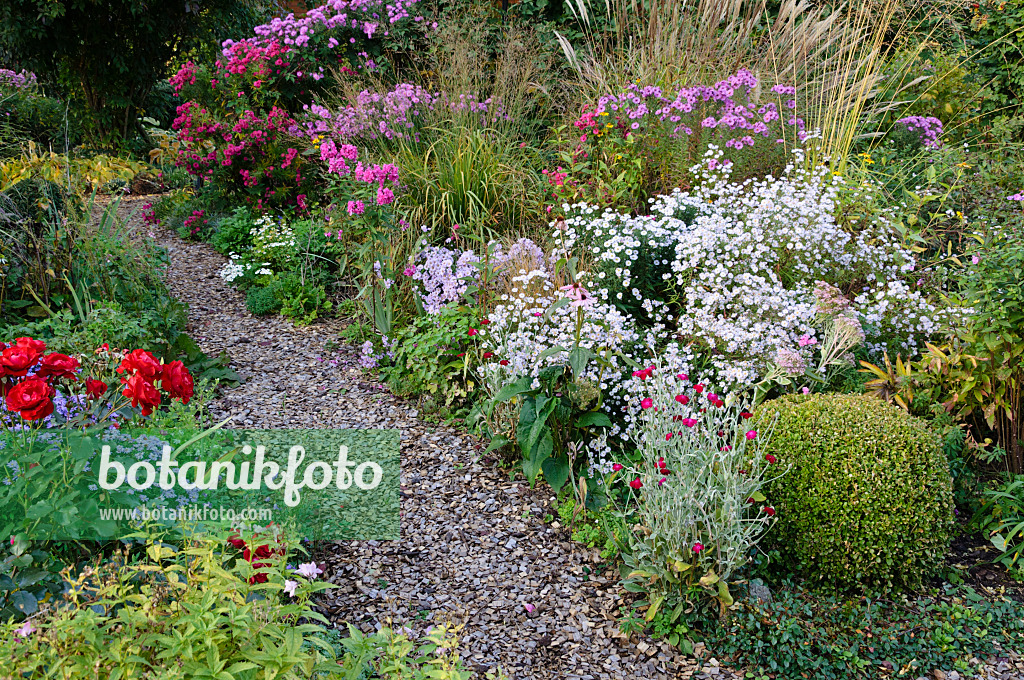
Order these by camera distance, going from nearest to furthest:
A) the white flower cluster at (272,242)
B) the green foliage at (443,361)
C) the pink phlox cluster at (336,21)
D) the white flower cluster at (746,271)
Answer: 1. the white flower cluster at (746,271)
2. the green foliage at (443,361)
3. the white flower cluster at (272,242)
4. the pink phlox cluster at (336,21)

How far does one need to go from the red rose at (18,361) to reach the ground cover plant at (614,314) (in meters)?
0.07

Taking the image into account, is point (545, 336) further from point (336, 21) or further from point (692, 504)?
point (336, 21)

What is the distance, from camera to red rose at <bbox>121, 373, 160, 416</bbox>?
7.87 feet

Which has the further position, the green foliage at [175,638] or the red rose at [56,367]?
the red rose at [56,367]

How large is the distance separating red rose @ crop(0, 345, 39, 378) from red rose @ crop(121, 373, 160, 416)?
0.91 ft

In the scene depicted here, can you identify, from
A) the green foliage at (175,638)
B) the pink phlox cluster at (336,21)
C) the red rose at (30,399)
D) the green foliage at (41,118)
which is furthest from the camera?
the green foliage at (41,118)

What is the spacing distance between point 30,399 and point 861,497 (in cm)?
269

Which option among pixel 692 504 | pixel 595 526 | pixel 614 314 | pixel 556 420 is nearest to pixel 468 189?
pixel 614 314

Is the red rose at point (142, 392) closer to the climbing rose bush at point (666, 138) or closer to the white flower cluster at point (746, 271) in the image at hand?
the white flower cluster at point (746, 271)

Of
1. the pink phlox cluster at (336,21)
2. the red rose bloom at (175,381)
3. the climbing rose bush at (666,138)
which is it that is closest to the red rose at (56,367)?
the red rose bloom at (175,381)

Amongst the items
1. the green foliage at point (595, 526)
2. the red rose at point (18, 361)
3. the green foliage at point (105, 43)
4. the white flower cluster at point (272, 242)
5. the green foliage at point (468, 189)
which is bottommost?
the green foliage at point (595, 526)

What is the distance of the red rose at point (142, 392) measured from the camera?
94.4 inches

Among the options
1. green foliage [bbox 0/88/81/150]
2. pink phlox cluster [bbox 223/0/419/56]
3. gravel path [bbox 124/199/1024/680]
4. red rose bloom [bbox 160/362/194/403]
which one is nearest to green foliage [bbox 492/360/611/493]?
gravel path [bbox 124/199/1024/680]

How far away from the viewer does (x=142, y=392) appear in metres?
2.40
